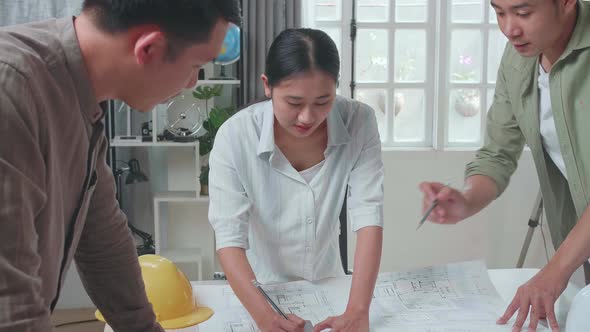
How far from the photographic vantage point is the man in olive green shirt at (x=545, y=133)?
147 cm

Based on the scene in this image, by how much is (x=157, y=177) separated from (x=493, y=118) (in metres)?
2.43

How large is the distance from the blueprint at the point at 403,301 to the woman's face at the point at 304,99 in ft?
1.32

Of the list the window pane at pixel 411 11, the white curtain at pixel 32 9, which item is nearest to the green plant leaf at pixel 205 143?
the white curtain at pixel 32 9

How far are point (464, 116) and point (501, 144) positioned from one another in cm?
216

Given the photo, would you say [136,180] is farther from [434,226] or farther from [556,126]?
[556,126]

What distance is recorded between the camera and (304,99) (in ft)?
5.11

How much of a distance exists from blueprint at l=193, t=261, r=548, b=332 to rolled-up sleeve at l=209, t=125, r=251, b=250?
0.16m

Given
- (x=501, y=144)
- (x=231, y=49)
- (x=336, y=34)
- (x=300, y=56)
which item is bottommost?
(x=501, y=144)

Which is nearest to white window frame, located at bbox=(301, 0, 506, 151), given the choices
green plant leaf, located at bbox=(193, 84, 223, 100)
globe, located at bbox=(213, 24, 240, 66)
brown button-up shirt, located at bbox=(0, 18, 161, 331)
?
globe, located at bbox=(213, 24, 240, 66)

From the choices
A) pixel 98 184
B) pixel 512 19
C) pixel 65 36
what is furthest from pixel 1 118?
pixel 512 19

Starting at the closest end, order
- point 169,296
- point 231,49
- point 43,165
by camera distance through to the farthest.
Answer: point 43,165 < point 169,296 < point 231,49

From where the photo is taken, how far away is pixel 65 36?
0.82 meters

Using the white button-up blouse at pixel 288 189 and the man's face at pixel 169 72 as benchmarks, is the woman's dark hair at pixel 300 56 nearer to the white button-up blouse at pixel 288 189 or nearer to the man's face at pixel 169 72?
the white button-up blouse at pixel 288 189

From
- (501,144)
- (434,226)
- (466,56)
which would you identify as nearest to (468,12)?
(466,56)
